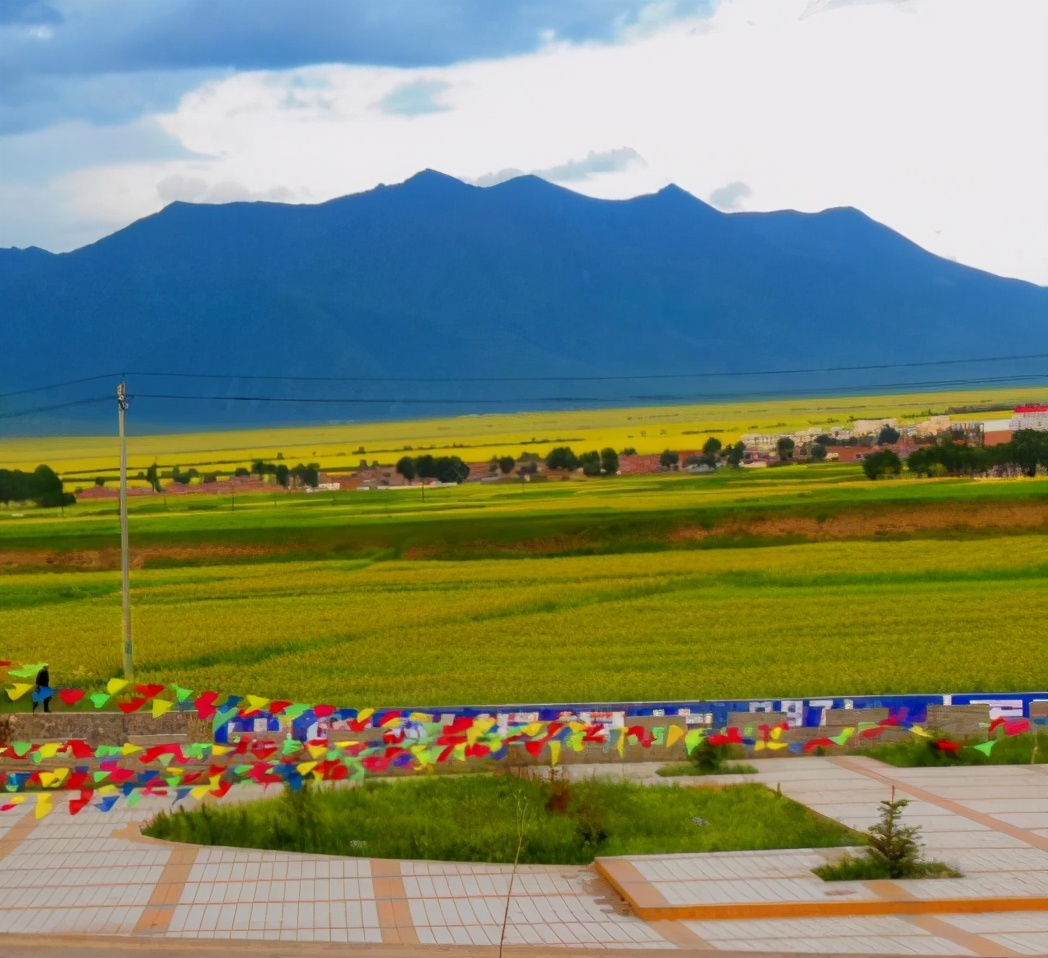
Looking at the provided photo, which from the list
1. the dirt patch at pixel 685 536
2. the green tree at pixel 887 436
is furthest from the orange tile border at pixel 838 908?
the green tree at pixel 887 436

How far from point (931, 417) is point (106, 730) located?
130 feet

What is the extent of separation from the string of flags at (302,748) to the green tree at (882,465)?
27811 millimetres

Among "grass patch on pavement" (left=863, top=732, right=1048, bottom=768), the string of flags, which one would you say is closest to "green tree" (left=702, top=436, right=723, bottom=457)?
"grass patch on pavement" (left=863, top=732, right=1048, bottom=768)

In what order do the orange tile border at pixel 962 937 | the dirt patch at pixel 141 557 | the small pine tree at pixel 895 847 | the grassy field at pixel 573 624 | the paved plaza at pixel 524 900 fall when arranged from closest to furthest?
the orange tile border at pixel 962 937 < the paved plaza at pixel 524 900 < the small pine tree at pixel 895 847 < the grassy field at pixel 573 624 < the dirt patch at pixel 141 557

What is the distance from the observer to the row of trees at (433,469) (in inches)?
1959

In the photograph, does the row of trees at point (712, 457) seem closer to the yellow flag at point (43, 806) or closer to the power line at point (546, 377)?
the yellow flag at point (43, 806)

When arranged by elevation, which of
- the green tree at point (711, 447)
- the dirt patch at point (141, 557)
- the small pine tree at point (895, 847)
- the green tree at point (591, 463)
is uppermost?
the green tree at point (711, 447)

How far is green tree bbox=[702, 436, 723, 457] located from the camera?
50.1 meters

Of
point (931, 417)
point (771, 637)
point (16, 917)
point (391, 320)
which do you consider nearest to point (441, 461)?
point (931, 417)

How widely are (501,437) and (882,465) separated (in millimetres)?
22175

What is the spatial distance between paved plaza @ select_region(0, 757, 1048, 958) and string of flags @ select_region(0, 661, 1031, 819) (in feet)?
2.86

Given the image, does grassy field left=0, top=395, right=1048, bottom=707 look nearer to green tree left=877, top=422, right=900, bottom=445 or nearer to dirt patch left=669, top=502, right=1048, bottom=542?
dirt patch left=669, top=502, right=1048, bottom=542

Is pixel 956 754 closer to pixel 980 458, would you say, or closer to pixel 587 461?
pixel 980 458

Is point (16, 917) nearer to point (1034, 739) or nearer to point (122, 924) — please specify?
point (122, 924)
